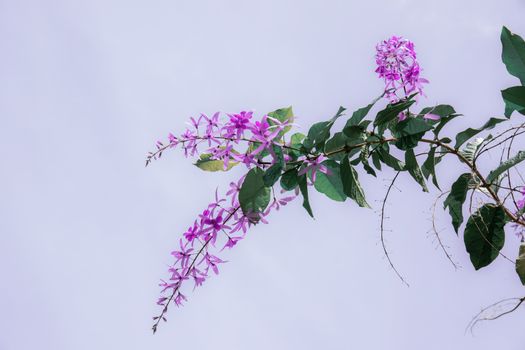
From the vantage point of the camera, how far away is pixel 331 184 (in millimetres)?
1408

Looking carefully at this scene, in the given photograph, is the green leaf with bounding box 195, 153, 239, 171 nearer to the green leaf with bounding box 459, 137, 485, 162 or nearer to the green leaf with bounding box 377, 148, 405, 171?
the green leaf with bounding box 377, 148, 405, 171

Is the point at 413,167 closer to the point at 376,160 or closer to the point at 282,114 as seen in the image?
the point at 376,160

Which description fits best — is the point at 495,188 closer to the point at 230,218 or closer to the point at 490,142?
the point at 490,142

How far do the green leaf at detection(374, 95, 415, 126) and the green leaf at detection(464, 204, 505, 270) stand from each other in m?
0.38

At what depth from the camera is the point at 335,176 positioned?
139 centimetres

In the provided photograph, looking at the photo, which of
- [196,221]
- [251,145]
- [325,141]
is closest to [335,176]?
[325,141]

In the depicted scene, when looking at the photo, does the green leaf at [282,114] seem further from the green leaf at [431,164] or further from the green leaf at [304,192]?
the green leaf at [431,164]

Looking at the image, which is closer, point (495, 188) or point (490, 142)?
point (490, 142)

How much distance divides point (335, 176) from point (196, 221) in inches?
→ 14.5

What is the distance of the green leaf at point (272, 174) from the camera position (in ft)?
4.17

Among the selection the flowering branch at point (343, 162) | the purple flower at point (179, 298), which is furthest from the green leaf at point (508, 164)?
the purple flower at point (179, 298)

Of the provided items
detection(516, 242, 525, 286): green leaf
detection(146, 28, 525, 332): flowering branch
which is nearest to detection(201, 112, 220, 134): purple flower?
detection(146, 28, 525, 332): flowering branch

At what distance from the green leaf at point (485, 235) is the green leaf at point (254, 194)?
0.54 m

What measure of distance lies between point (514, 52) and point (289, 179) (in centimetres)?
61
